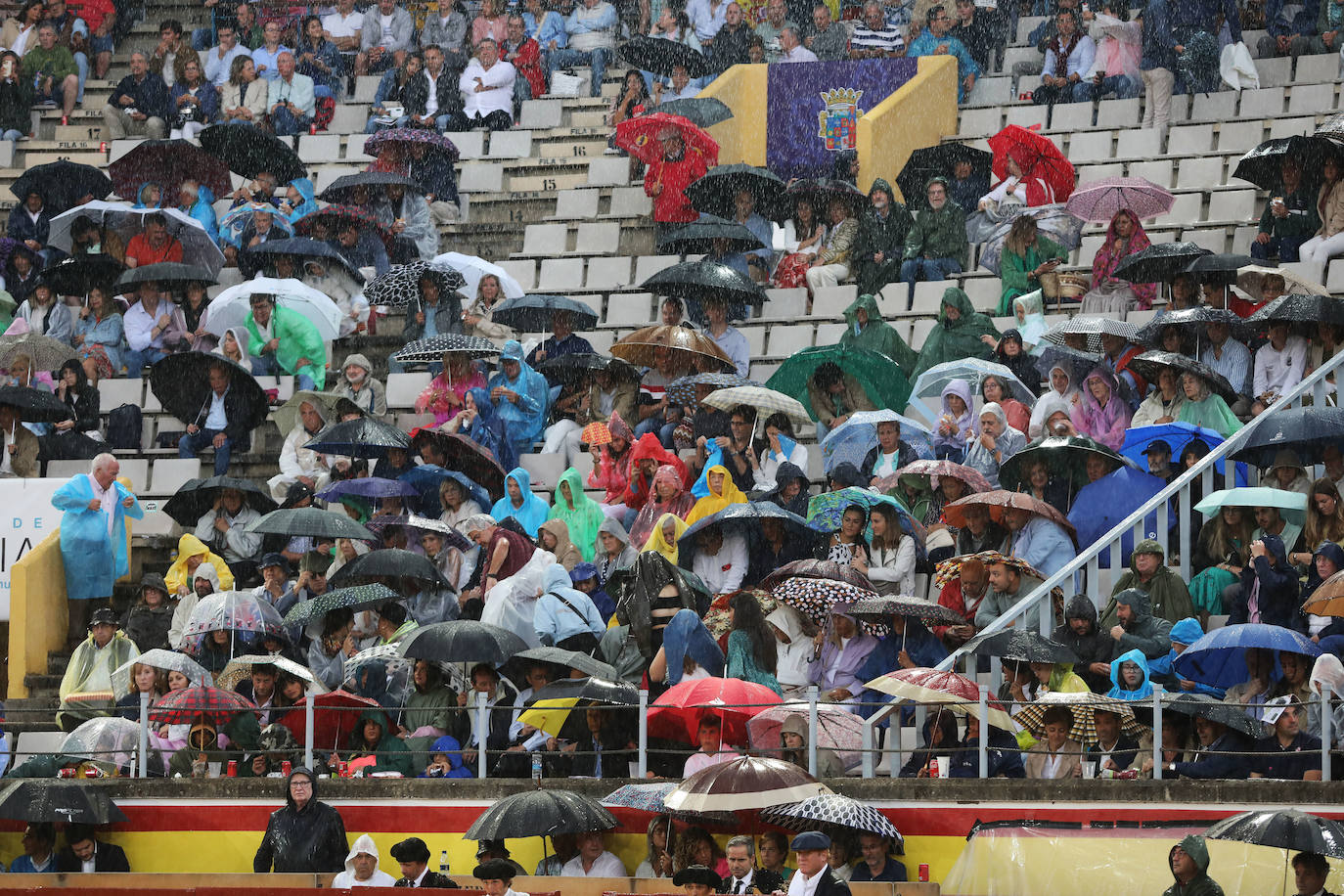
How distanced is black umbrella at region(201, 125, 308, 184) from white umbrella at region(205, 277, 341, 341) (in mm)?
3094

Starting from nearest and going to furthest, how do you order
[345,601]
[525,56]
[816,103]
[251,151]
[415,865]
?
[415,865], [345,601], [251,151], [816,103], [525,56]

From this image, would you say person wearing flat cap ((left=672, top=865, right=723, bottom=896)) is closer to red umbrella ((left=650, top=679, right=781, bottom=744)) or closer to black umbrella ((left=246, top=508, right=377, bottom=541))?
red umbrella ((left=650, top=679, right=781, bottom=744))

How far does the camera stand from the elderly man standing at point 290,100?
2761cm

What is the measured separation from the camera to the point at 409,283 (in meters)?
22.1

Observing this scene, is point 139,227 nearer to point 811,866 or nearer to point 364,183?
point 364,183

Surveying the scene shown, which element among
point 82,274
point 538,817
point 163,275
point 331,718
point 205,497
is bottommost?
point 538,817

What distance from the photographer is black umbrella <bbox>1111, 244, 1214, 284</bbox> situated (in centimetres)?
2020

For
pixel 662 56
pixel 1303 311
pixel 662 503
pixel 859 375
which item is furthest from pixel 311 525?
pixel 662 56

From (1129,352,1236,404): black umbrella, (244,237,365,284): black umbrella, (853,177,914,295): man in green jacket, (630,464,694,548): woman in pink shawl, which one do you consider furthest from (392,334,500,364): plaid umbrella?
(1129,352,1236,404): black umbrella

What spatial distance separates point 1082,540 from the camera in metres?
17.2

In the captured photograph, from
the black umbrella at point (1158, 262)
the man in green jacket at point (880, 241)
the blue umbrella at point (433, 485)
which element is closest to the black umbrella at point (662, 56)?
the man in green jacket at point (880, 241)

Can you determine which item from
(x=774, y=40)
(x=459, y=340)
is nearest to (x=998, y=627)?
(x=459, y=340)

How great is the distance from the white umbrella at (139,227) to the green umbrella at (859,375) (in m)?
6.23

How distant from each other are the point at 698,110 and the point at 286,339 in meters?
5.40
